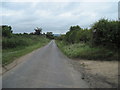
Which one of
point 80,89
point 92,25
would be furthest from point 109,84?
point 92,25

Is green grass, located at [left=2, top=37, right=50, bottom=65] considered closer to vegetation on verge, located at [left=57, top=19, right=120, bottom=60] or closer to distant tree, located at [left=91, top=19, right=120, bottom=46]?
vegetation on verge, located at [left=57, top=19, right=120, bottom=60]

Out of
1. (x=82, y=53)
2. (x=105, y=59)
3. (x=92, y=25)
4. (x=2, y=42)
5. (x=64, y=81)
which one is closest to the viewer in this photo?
(x=64, y=81)

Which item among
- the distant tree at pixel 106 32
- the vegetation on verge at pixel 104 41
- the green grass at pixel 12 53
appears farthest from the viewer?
the distant tree at pixel 106 32

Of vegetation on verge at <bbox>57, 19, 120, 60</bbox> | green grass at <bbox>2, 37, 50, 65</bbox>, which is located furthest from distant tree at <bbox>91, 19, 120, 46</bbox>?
green grass at <bbox>2, 37, 50, 65</bbox>

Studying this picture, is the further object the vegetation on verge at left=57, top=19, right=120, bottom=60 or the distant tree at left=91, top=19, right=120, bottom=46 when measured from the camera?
the distant tree at left=91, top=19, right=120, bottom=46

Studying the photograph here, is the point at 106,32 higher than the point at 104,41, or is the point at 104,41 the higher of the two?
the point at 106,32

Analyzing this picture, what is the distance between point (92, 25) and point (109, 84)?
37.9 ft

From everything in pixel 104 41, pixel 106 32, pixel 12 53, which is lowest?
pixel 12 53

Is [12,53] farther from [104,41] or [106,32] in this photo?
[106,32]

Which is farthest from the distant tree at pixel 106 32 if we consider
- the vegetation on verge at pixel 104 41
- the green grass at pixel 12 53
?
the green grass at pixel 12 53

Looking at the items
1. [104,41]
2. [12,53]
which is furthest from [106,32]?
[12,53]

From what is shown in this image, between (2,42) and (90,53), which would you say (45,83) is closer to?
(90,53)

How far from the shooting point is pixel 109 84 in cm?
634

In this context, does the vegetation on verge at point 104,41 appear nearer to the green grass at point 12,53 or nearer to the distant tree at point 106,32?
the distant tree at point 106,32
